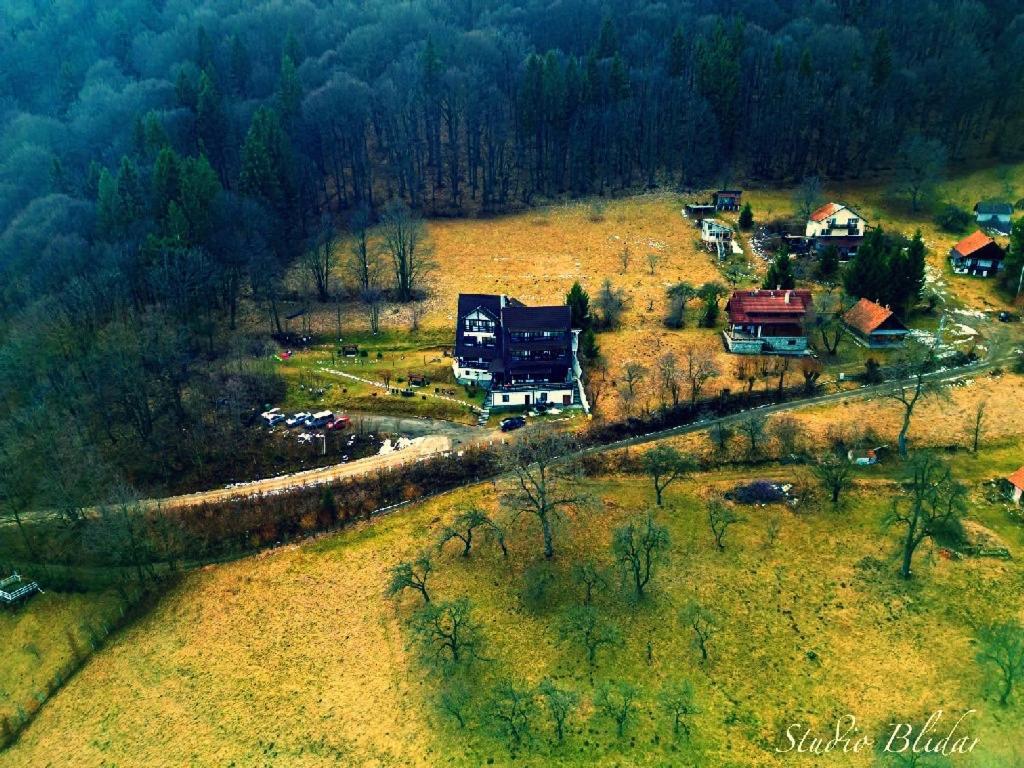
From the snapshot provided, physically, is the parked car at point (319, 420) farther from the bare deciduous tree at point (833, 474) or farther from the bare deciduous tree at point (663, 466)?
the bare deciduous tree at point (833, 474)

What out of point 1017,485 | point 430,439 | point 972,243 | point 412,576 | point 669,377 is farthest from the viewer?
point 972,243

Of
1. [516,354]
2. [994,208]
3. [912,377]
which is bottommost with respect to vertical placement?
[912,377]

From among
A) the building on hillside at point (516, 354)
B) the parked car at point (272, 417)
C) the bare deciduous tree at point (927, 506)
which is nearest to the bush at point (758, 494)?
the bare deciduous tree at point (927, 506)

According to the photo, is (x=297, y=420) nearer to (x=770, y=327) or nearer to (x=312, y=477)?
(x=312, y=477)

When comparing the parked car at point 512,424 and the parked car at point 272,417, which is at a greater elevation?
the parked car at point 512,424

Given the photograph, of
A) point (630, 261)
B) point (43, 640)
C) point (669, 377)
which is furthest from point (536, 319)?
point (43, 640)

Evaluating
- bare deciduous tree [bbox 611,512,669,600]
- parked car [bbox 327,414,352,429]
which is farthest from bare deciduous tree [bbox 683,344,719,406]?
parked car [bbox 327,414,352,429]

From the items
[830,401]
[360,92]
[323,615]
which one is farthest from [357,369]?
[360,92]
